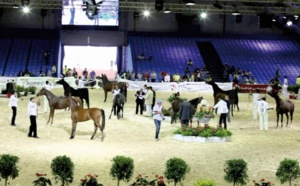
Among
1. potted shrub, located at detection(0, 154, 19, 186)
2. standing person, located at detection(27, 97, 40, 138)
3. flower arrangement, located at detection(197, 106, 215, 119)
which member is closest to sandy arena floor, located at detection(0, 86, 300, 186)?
standing person, located at detection(27, 97, 40, 138)

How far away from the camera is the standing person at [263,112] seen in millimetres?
26422

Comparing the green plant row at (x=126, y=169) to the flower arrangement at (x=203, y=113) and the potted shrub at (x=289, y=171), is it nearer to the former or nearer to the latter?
the potted shrub at (x=289, y=171)

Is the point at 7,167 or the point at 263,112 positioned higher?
the point at 263,112

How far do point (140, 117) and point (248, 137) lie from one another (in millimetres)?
6878

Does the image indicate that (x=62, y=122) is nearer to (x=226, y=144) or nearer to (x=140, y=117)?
(x=140, y=117)

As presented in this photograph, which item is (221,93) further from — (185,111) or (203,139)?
(203,139)

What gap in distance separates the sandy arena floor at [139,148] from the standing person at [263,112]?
14.9 inches

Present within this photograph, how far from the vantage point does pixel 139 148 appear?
21.6m

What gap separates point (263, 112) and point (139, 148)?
25.1 ft

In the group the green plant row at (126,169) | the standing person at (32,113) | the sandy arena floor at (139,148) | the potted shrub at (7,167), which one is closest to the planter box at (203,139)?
the sandy arena floor at (139,148)

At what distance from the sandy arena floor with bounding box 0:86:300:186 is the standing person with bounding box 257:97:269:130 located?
1.24 ft

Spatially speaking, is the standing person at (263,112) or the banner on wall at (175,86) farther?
the banner on wall at (175,86)

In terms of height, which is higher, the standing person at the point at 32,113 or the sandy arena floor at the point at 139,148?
the standing person at the point at 32,113

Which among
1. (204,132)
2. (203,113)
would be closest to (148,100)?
(203,113)
